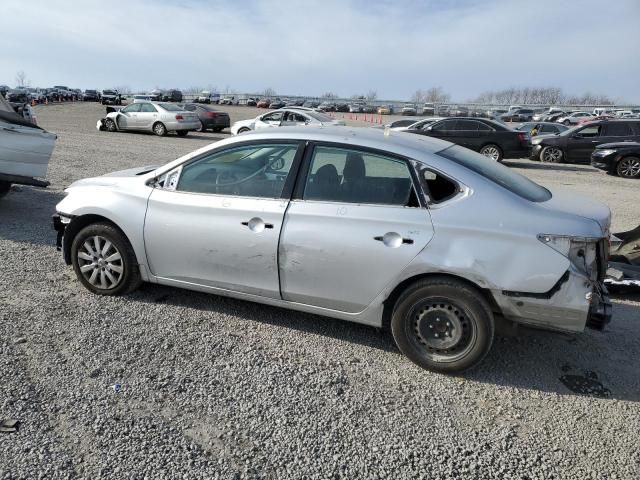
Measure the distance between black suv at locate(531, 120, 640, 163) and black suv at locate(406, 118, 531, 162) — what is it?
129cm

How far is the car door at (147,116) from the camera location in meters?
20.7

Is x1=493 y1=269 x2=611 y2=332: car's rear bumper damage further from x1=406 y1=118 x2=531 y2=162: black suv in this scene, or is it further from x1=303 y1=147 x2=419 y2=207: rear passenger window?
x1=406 y1=118 x2=531 y2=162: black suv

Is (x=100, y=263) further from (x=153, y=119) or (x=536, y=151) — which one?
(x=153, y=119)

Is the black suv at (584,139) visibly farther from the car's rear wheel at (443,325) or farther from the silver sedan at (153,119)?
the car's rear wheel at (443,325)

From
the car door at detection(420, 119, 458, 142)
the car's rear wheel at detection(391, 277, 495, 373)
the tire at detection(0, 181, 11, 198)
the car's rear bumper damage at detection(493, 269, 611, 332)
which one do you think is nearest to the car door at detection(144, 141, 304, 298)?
the car's rear wheel at detection(391, 277, 495, 373)

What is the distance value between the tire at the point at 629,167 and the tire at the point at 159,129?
1731 cm

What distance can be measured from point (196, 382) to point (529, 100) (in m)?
154

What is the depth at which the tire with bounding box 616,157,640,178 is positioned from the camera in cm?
1313

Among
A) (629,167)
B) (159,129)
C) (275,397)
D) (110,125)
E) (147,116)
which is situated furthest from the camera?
(110,125)

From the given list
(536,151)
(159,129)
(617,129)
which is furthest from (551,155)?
(159,129)

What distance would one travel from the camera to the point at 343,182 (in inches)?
136

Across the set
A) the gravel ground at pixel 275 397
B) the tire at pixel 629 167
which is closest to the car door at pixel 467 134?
the tire at pixel 629 167

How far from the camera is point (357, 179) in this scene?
3.44 metres

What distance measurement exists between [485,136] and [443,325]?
13.5m
